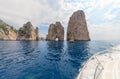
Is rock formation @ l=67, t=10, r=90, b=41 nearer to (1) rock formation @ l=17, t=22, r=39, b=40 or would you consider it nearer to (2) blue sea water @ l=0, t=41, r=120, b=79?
(1) rock formation @ l=17, t=22, r=39, b=40

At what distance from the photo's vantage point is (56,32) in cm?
15562

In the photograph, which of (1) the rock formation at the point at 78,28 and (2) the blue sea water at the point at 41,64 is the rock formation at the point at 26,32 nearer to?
(1) the rock formation at the point at 78,28

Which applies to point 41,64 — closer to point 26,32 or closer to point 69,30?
point 69,30

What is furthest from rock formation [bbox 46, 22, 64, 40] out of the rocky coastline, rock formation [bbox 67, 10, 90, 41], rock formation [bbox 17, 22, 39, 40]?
rock formation [bbox 17, 22, 39, 40]

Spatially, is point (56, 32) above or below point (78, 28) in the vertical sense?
below

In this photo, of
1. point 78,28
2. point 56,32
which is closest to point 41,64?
point 78,28

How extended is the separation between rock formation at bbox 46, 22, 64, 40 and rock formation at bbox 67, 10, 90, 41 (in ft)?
38.8

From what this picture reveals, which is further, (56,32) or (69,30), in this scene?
(56,32)

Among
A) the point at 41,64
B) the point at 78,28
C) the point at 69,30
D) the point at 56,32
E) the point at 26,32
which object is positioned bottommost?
the point at 41,64

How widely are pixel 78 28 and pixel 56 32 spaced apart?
103 ft

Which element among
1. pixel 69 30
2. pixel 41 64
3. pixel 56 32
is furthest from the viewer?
pixel 56 32

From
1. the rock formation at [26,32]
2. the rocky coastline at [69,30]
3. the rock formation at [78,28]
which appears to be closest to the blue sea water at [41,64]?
the rock formation at [78,28]

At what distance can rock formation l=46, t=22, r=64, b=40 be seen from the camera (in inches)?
6102

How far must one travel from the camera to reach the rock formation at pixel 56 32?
509ft
